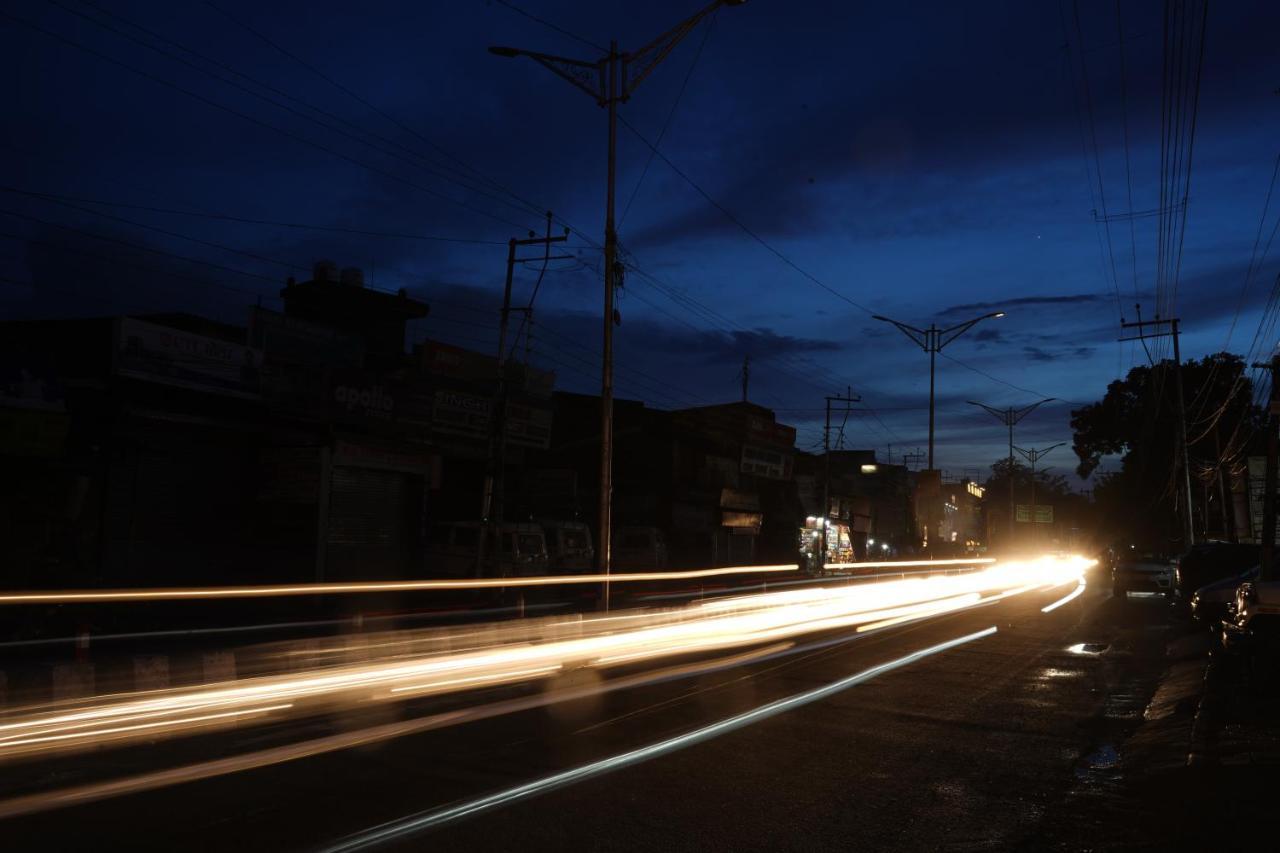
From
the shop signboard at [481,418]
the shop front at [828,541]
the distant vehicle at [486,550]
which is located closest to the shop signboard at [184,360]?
the shop signboard at [481,418]

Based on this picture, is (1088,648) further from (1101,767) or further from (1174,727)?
(1101,767)

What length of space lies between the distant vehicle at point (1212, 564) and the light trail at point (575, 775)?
15.1m

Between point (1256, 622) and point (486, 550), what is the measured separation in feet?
71.1

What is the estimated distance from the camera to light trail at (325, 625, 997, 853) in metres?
6.29

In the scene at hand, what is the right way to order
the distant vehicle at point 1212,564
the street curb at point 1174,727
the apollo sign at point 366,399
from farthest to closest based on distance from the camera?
the apollo sign at point 366,399 < the distant vehicle at point 1212,564 < the street curb at point 1174,727

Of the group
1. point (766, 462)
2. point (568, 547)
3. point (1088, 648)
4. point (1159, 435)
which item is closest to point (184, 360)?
point (568, 547)

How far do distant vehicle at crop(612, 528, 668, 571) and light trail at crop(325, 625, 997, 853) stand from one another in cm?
2640

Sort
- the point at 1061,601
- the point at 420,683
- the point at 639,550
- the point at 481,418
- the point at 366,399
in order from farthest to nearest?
the point at 639,550 → the point at 1061,601 → the point at 481,418 → the point at 366,399 → the point at 420,683

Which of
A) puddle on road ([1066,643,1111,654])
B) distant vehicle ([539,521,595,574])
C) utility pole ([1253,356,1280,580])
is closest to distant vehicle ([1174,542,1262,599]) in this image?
utility pole ([1253,356,1280,580])

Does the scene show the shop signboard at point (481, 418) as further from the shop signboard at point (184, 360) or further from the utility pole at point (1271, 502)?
the utility pole at point (1271, 502)

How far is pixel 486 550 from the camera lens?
3039cm

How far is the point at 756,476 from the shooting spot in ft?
179

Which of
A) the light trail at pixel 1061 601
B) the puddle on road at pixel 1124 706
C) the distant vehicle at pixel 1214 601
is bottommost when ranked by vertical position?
the light trail at pixel 1061 601

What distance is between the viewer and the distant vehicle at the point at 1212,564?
24594 mm
